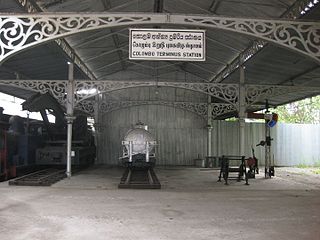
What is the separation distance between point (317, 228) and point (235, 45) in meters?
11.9

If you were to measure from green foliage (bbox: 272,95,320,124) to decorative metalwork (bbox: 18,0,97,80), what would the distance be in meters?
26.2

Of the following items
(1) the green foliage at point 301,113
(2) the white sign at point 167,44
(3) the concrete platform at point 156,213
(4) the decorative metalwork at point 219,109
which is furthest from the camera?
(1) the green foliage at point 301,113

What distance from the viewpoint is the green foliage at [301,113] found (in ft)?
140

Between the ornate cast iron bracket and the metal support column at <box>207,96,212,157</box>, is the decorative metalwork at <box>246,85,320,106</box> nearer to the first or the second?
the ornate cast iron bracket

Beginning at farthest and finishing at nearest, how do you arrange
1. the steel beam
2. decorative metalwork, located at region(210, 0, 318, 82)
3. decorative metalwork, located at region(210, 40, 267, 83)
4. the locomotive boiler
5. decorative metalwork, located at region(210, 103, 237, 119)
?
decorative metalwork, located at region(210, 103, 237, 119) → the locomotive boiler → the steel beam → decorative metalwork, located at region(210, 40, 267, 83) → decorative metalwork, located at region(210, 0, 318, 82)

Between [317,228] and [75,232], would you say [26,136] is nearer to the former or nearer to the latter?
[75,232]

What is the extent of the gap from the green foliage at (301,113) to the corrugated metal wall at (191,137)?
14997 mm

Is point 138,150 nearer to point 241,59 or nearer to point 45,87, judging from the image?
point 45,87

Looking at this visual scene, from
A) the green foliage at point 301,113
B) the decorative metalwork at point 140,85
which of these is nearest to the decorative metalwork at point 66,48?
the decorative metalwork at point 140,85

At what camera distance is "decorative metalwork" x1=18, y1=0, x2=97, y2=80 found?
37.3ft

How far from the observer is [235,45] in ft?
58.1

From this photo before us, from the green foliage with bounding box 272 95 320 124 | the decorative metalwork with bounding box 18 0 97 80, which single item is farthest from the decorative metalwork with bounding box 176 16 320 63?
the green foliage with bounding box 272 95 320 124

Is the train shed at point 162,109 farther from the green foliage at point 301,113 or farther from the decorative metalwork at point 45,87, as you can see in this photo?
the green foliage at point 301,113

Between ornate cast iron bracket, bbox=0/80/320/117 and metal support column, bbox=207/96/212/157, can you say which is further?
metal support column, bbox=207/96/212/157
